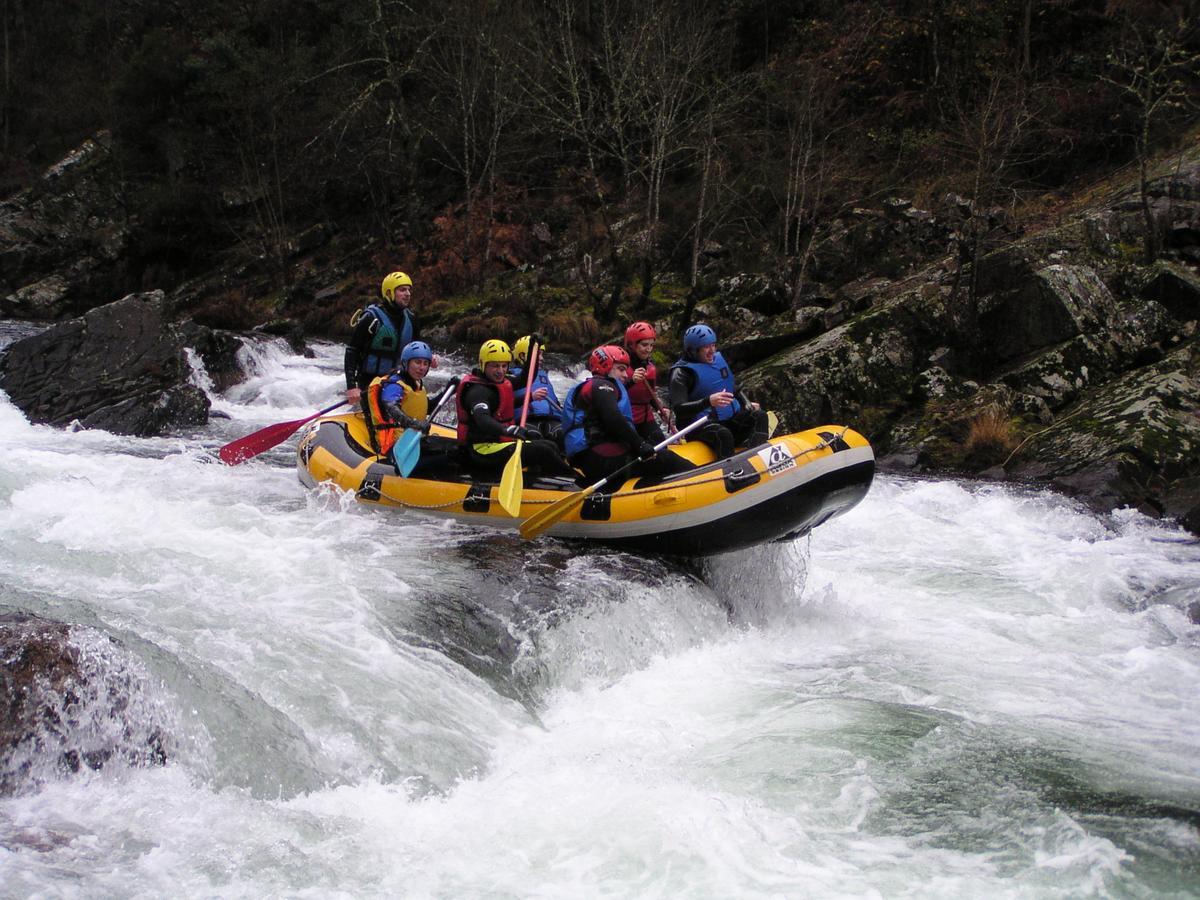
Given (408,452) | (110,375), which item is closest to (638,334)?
(408,452)

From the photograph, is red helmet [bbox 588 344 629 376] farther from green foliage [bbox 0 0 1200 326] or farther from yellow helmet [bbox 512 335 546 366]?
green foliage [bbox 0 0 1200 326]

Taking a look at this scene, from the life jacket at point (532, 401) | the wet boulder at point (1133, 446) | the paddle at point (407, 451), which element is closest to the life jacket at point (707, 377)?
the life jacket at point (532, 401)

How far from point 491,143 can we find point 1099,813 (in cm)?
2064

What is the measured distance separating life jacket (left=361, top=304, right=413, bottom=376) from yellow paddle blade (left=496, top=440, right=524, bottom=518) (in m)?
2.37

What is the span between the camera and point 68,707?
416cm

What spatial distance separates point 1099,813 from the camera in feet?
14.2

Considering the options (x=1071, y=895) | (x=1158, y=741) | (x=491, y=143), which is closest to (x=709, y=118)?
(x=491, y=143)

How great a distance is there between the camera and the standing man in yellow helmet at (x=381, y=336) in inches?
355

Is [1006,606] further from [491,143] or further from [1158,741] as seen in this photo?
[491,143]

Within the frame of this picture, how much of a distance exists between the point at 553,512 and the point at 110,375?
7.97 m

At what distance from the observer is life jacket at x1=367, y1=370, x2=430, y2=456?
8.52 metres

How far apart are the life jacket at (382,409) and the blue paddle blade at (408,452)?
691 mm

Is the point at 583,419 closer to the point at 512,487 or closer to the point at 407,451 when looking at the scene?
the point at 512,487

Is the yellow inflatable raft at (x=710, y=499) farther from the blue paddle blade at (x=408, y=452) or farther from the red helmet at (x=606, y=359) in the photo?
the red helmet at (x=606, y=359)
